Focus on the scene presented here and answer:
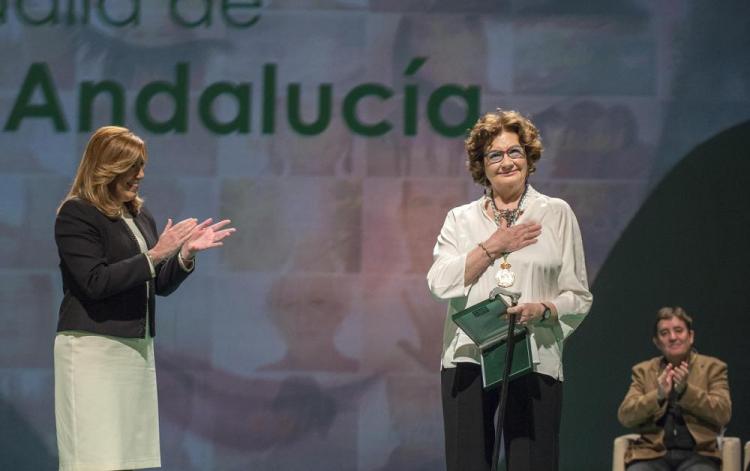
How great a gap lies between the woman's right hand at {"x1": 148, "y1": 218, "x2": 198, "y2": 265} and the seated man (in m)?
2.32

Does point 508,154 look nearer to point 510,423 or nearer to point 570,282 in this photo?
point 570,282

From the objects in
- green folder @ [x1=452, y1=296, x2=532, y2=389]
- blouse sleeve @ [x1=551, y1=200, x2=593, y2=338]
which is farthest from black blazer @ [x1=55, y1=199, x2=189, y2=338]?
blouse sleeve @ [x1=551, y1=200, x2=593, y2=338]

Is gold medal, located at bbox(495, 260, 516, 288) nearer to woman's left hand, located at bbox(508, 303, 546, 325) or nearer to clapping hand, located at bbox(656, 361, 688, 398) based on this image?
woman's left hand, located at bbox(508, 303, 546, 325)

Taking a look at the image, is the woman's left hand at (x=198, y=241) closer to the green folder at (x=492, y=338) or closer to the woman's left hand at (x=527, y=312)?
the green folder at (x=492, y=338)

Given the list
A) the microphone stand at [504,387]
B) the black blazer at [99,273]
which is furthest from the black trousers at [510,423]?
the black blazer at [99,273]

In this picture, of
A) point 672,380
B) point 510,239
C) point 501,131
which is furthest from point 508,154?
point 672,380

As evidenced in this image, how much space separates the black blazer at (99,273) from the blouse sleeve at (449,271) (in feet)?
2.78

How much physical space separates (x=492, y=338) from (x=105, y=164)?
1255 millimetres

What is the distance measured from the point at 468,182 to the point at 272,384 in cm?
140

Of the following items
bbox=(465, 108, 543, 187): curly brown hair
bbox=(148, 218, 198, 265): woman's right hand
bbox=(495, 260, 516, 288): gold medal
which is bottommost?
bbox=(495, 260, 516, 288): gold medal

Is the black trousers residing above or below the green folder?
below

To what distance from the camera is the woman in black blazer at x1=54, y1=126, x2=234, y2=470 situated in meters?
3.29

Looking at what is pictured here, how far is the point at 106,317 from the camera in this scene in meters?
3.31

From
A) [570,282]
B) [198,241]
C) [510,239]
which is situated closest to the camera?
[510,239]
